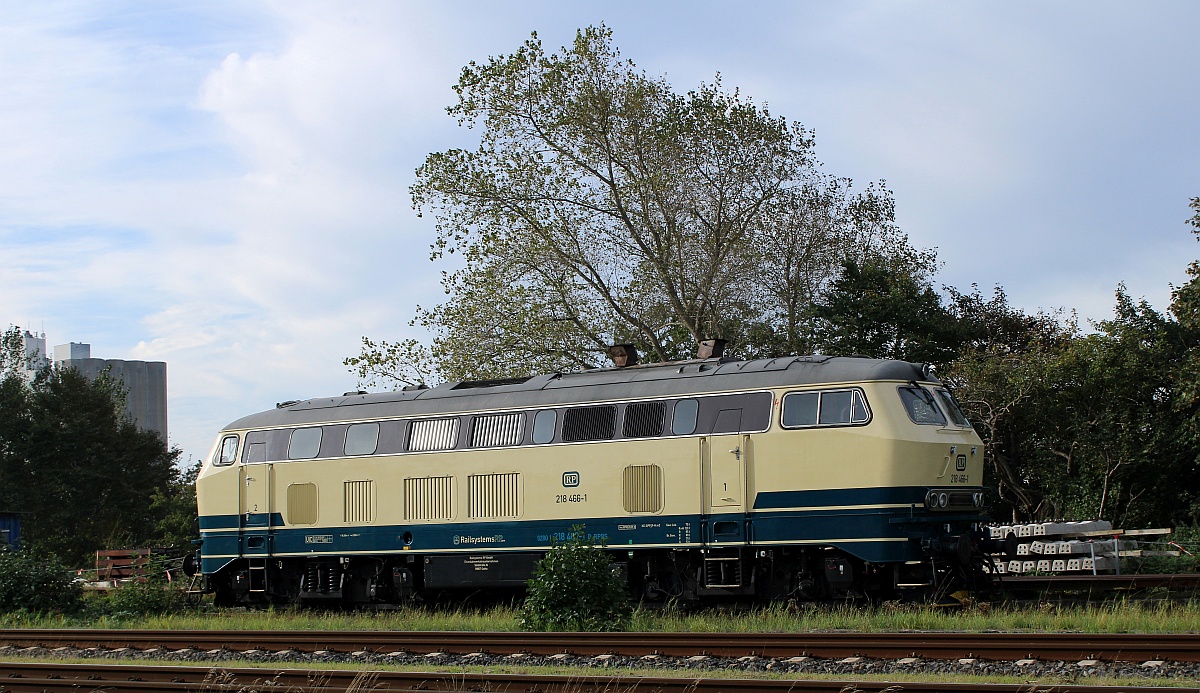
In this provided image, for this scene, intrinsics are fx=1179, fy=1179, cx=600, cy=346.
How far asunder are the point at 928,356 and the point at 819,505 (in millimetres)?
18333

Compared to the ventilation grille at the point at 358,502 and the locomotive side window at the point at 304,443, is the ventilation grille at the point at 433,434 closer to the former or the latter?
the ventilation grille at the point at 358,502

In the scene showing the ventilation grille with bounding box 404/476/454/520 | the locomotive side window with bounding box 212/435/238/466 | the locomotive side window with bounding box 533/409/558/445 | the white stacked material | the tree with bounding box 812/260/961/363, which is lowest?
the white stacked material

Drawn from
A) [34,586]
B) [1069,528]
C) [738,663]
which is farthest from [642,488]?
[34,586]

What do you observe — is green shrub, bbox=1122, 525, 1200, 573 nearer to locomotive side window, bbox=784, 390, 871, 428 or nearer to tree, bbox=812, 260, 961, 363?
locomotive side window, bbox=784, 390, 871, 428

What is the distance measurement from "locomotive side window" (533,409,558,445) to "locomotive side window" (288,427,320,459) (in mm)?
4531

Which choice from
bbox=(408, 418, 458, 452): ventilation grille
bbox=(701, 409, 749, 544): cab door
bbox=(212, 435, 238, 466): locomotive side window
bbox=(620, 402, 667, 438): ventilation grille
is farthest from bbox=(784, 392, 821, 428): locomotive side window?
bbox=(212, 435, 238, 466): locomotive side window

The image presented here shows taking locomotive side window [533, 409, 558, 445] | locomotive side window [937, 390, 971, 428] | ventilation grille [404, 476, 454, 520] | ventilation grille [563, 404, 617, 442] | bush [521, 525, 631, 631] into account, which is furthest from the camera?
ventilation grille [404, 476, 454, 520]

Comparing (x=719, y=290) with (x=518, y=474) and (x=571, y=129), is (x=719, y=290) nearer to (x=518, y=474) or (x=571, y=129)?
(x=571, y=129)

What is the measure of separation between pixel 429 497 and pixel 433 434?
1.05m

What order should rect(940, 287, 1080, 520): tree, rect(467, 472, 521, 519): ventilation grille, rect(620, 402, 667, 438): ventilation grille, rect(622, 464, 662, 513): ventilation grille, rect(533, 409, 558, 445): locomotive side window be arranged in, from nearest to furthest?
rect(622, 464, 662, 513): ventilation grille → rect(620, 402, 667, 438): ventilation grille → rect(533, 409, 558, 445): locomotive side window → rect(467, 472, 521, 519): ventilation grille → rect(940, 287, 1080, 520): tree

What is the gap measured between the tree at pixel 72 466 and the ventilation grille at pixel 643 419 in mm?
36304

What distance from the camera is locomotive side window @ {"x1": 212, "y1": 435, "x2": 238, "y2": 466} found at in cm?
2185

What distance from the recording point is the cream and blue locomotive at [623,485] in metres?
16.1

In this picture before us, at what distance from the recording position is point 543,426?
18656 mm
